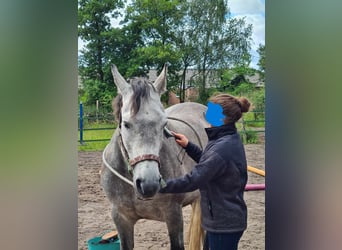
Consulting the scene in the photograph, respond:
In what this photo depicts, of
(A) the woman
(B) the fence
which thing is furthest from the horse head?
(B) the fence

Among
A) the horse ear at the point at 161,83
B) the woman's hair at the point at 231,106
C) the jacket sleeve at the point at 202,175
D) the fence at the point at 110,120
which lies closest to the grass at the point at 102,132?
the fence at the point at 110,120

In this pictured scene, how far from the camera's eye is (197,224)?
2.29m

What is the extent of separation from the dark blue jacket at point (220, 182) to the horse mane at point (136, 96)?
0.35 m

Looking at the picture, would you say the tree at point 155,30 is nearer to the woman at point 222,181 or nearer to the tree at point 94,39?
the tree at point 94,39

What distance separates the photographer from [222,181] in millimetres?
1744

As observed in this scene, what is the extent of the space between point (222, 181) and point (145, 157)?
37cm

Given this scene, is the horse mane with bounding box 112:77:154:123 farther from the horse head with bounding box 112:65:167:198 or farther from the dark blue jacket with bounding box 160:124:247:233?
the dark blue jacket with bounding box 160:124:247:233

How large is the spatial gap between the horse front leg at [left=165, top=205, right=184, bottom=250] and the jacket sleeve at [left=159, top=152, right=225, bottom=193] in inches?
14.7

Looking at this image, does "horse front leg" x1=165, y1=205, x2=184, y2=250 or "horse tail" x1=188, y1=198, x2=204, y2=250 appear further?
"horse tail" x1=188, y1=198, x2=204, y2=250

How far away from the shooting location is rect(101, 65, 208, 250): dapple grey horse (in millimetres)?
1716

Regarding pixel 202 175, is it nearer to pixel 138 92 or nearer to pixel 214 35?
pixel 138 92

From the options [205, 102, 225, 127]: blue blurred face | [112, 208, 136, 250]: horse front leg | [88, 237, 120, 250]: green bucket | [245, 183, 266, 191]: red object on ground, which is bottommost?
[88, 237, 120, 250]: green bucket

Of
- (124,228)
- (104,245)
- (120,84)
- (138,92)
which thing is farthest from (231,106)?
(104,245)
